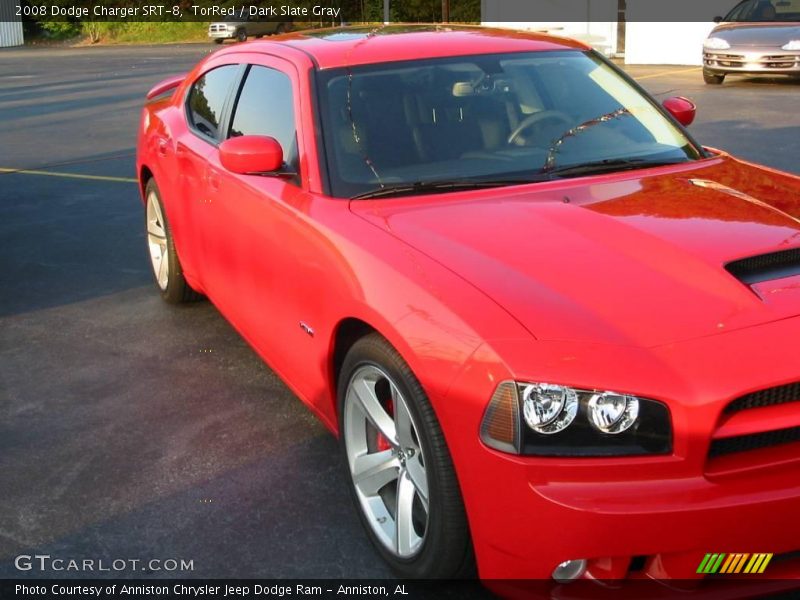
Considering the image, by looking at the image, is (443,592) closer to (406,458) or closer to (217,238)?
(406,458)

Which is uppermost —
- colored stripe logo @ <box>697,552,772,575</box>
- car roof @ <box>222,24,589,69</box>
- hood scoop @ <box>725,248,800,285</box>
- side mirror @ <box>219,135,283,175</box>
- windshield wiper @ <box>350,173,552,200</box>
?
car roof @ <box>222,24,589,69</box>

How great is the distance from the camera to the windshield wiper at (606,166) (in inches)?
164

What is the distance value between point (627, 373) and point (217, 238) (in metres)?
2.67

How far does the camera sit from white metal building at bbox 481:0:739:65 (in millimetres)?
24219

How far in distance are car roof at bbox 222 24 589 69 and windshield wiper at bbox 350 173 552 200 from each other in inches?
30.1

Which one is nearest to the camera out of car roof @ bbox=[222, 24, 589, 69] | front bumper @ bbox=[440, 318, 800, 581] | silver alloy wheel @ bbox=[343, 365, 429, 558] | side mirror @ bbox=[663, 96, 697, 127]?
front bumper @ bbox=[440, 318, 800, 581]

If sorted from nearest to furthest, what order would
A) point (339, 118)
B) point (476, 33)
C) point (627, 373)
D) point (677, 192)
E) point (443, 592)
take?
point (627, 373)
point (443, 592)
point (677, 192)
point (339, 118)
point (476, 33)

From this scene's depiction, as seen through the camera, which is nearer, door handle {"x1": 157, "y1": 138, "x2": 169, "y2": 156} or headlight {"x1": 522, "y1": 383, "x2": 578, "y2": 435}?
headlight {"x1": 522, "y1": 383, "x2": 578, "y2": 435}

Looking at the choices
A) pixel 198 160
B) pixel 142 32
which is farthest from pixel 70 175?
pixel 142 32

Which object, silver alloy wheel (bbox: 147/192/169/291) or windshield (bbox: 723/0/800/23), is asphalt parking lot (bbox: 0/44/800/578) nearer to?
silver alloy wheel (bbox: 147/192/169/291)

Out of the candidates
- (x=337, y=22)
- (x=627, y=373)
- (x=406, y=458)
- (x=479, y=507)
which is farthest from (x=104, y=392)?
(x=337, y=22)

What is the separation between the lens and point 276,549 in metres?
3.62

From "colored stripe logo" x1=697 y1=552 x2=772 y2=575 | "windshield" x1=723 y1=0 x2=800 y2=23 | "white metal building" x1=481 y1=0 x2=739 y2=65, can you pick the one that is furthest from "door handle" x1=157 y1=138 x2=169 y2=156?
"white metal building" x1=481 y1=0 x2=739 y2=65

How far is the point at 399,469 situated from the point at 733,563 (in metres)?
1.08
